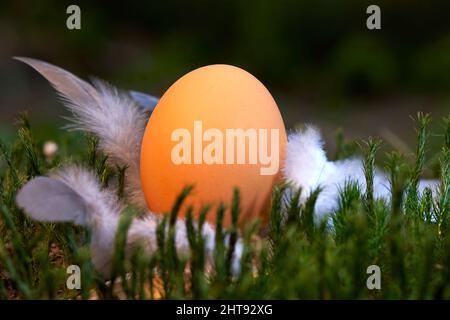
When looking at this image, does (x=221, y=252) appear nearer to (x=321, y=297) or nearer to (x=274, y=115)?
(x=321, y=297)

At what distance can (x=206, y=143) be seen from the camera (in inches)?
29.9

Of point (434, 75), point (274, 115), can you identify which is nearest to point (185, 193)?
point (274, 115)

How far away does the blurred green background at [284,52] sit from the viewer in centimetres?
246

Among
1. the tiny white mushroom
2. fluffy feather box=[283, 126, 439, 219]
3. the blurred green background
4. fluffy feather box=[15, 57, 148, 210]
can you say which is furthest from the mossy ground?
the blurred green background

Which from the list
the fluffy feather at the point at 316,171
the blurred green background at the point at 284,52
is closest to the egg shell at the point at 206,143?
the fluffy feather at the point at 316,171

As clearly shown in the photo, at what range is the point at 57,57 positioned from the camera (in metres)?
2.64

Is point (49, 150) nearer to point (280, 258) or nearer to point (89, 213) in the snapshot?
point (89, 213)

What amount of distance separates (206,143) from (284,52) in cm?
181

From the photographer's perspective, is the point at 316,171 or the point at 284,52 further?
the point at 284,52

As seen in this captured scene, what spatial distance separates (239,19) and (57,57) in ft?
2.40

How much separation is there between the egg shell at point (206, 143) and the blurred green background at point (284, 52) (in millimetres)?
1558

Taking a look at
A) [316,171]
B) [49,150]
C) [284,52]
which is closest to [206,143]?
[316,171]

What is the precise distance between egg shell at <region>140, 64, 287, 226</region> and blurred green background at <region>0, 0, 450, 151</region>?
1.56 m

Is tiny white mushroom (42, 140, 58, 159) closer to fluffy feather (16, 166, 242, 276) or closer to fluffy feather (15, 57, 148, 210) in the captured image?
fluffy feather (15, 57, 148, 210)
